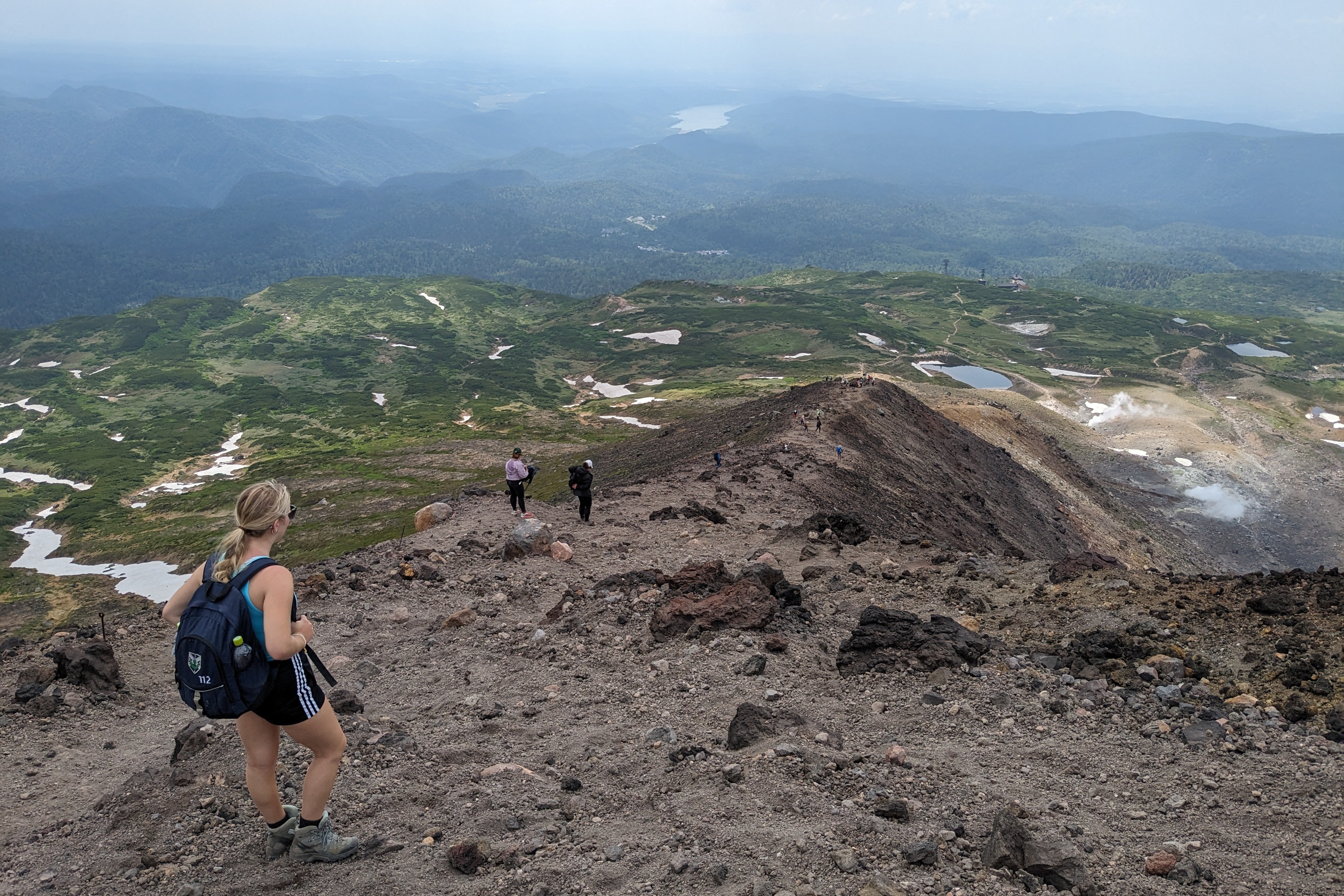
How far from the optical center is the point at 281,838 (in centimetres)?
813

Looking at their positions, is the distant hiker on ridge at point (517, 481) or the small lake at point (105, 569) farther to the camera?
the small lake at point (105, 569)

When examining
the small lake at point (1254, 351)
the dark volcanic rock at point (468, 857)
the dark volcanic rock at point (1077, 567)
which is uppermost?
the dark volcanic rock at point (468, 857)

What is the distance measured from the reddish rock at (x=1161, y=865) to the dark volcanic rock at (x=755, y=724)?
4431 mm

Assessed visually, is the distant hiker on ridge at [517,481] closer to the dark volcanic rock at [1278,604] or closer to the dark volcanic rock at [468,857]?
the dark volcanic rock at [468,857]

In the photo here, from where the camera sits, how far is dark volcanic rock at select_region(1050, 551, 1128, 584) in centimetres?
1828

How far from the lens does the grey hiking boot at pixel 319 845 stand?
7945mm

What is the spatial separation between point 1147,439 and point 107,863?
10305 cm

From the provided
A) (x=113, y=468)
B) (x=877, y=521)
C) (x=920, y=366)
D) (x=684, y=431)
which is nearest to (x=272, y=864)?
(x=877, y=521)

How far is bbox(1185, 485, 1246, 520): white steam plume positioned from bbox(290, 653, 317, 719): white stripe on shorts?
3306 inches

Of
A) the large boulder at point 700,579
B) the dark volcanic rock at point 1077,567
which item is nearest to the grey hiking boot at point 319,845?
the large boulder at point 700,579

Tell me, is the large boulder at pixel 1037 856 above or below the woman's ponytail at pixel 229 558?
below

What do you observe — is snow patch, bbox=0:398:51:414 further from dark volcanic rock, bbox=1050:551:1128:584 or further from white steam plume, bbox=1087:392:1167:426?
dark volcanic rock, bbox=1050:551:1128:584

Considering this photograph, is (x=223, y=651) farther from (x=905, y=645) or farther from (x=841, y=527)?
(x=841, y=527)

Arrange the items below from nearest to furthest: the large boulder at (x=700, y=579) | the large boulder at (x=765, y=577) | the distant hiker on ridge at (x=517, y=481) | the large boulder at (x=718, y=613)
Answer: the large boulder at (x=718, y=613) → the large boulder at (x=765, y=577) → the large boulder at (x=700, y=579) → the distant hiker on ridge at (x=517, y=481)
